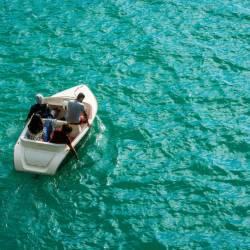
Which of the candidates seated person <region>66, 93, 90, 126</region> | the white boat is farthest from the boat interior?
the white boat

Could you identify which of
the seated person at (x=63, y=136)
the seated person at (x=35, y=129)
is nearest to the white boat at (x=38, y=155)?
→ the seated person at (x=63, y=136)

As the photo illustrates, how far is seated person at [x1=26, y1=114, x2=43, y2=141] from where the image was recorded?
18516mm

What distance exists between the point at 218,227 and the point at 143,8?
1644 cm

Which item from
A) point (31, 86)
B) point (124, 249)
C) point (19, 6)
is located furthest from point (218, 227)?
point (19, 6)

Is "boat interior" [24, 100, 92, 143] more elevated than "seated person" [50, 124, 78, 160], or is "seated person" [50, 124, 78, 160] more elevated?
"seated person" [50, 124, 78, 160]

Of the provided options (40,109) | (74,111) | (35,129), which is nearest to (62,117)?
(40,109)

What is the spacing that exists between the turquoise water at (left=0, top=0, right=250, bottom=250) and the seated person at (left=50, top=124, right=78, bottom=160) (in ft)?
3.95

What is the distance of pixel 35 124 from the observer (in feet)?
60.7

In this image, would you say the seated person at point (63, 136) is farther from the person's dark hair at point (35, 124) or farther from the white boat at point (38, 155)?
the person's dark hair at point (35, 124)

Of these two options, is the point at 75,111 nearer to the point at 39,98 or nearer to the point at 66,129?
the point at 66,129

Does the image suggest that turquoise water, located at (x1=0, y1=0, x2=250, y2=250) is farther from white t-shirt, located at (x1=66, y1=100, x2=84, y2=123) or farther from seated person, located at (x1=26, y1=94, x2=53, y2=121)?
seated person, located at (x1=26, y1=94, x2=53, y2=121)

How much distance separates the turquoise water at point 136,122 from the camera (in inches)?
666

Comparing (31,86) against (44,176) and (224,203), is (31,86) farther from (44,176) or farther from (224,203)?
(224,203)

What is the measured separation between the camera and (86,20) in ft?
93.8
